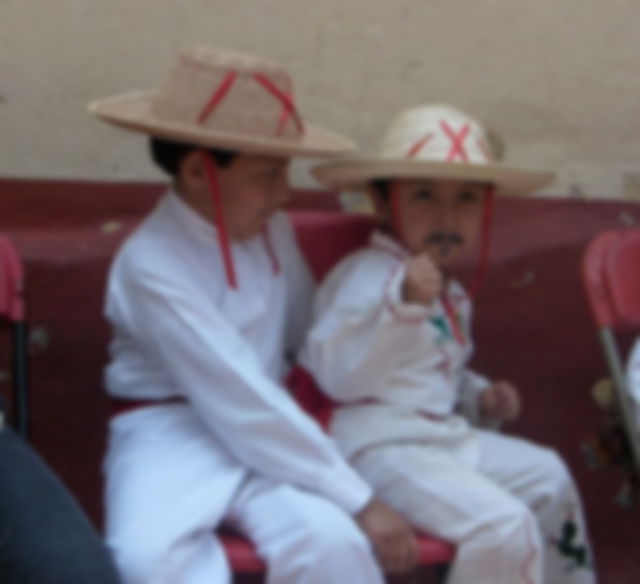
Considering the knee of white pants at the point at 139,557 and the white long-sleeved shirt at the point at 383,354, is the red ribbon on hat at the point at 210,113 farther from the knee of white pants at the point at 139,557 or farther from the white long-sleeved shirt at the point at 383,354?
the knee of white pants at the point at 139,557

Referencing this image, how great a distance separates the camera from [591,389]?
3.85 metres

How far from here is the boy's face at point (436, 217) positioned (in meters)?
2.98

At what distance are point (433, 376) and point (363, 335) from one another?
0.31 metres

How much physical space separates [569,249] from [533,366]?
359 millimetres

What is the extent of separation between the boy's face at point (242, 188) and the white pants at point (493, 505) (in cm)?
58

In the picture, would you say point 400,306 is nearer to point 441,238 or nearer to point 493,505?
point 441,238

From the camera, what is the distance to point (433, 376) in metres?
3.00

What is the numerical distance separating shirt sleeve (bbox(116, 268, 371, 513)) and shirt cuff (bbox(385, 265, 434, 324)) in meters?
0.30

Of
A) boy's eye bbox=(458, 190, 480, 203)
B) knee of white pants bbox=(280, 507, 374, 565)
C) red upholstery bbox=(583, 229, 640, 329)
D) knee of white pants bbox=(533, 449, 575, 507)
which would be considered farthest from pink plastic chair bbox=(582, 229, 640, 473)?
knee of white pants bbox=(280, 507, 374, 565)

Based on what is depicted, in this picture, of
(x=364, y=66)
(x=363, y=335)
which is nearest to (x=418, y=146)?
(x=363, y=335)

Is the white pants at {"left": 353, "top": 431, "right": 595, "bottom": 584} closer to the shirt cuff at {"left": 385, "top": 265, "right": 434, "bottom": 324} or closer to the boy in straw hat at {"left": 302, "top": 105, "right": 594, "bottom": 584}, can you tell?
the boy in straw hat at {"left": 302, "top": 105, "right": 594, "bottom": 584}

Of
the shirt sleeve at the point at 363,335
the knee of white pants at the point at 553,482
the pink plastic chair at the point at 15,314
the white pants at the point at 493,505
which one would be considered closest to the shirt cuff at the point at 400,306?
the shirt sleeve at the point at 363,335

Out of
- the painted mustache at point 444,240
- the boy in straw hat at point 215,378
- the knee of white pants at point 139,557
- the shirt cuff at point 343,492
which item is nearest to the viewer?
the knee of white pants at point 139,557

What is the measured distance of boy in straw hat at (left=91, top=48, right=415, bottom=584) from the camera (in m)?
2.50
